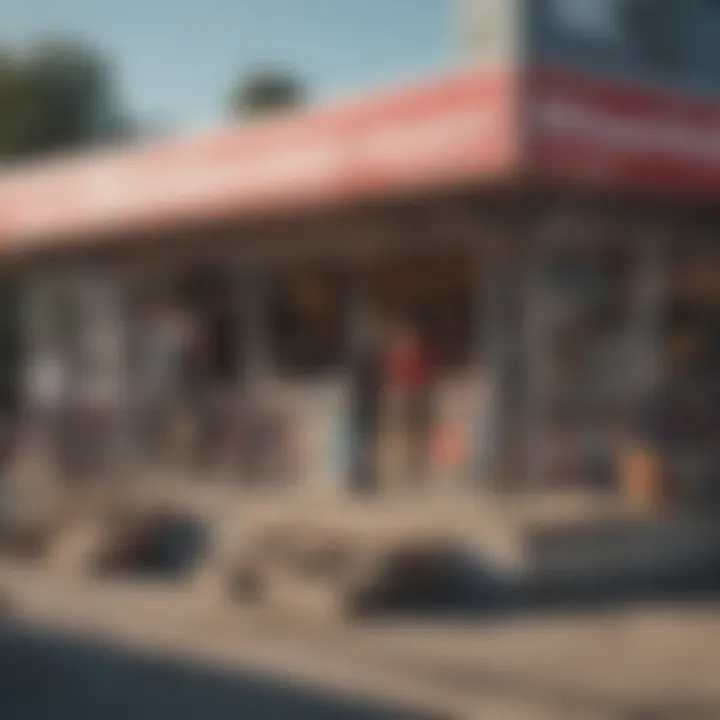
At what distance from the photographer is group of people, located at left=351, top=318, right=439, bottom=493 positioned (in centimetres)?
584

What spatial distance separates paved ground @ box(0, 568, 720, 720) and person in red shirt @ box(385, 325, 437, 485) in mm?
1116

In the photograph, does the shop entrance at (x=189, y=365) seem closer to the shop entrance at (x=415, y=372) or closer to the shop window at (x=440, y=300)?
the shop entrance at (x=415, y=372)

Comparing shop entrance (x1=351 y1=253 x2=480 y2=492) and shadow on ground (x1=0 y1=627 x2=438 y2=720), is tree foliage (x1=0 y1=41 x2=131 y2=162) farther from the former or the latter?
shop entrance (x1=351 y1=253 x2=480 y2=492)

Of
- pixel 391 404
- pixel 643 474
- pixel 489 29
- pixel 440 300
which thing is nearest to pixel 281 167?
pixel 489 29

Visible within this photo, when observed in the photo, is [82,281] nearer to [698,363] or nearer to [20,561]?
[20,561]

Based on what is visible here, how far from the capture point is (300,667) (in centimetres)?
479

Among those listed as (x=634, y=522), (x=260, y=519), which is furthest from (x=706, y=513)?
(x=260, y=519)

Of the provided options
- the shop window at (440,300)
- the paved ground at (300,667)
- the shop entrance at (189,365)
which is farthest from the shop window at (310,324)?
the paved ground at (300,667)

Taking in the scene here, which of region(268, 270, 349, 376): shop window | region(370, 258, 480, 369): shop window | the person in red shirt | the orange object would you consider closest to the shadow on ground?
region(268, 270, 349, 376): shop window

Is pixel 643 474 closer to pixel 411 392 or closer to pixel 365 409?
pixel 411 392

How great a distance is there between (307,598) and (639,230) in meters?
3.08

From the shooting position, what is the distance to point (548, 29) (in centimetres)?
393

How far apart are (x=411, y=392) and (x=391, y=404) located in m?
0.20

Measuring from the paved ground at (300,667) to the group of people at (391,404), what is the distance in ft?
2.76
